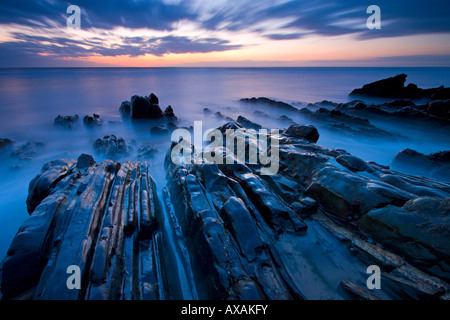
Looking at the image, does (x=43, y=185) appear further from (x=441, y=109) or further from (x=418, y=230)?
(x=441, y=109)

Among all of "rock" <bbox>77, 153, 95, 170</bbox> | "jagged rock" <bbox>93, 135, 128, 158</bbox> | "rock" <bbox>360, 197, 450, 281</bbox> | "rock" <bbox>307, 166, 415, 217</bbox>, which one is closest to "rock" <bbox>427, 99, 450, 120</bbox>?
"rock" <bbox>307, 166, 415, 217</bbox>

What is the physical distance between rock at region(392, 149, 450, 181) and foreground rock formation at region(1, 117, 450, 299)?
2.52 metres

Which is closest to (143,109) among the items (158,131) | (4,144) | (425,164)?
(158,131)

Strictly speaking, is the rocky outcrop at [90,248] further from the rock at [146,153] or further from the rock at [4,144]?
the rock at [4,144]

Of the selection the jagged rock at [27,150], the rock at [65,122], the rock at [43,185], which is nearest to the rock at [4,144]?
the jagged rock at [27,150]

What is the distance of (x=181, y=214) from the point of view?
3871 millimetres

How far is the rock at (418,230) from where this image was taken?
2.66 metres

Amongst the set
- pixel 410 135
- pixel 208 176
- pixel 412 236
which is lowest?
pixel 412 236

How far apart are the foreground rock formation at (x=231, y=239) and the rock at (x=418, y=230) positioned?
0.04ft

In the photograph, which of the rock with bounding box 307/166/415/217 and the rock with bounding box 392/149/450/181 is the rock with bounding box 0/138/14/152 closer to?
the rock with bounding box 307/166/415/217
